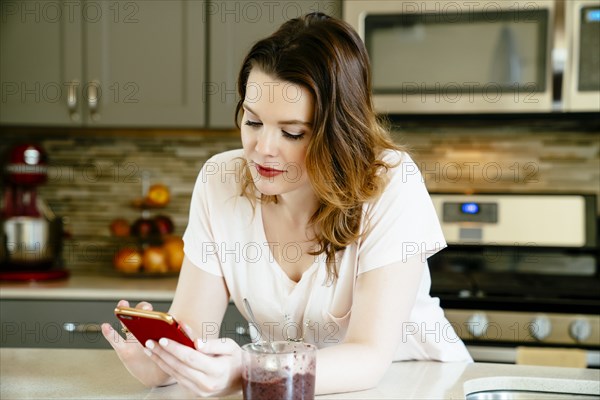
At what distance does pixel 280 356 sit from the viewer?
2.78 ft

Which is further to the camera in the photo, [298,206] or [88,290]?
[88,290]

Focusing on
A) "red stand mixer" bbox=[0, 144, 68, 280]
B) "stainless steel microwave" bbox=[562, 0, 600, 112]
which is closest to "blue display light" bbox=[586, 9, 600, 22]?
"stainless steel microwave" bbox=[562, 0, 600, 112]

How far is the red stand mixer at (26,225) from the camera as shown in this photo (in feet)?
7.86

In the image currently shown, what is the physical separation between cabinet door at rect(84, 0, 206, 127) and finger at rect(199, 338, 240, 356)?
1.59 meters

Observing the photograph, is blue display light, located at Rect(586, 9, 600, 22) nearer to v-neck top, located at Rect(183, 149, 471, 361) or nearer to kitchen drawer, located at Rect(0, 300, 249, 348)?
v-neck top, located at Rect(183, 149, 471, 361)

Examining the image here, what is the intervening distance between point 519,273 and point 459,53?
31.8 inches

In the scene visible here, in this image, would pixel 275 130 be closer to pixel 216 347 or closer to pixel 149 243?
pixel 216 347

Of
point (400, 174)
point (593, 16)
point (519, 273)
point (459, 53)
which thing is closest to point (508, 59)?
point (459, 53)

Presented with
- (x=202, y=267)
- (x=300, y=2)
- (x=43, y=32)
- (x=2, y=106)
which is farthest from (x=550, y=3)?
Answer: (x=2, y=106)

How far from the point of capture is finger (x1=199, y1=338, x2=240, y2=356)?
0.91 meters

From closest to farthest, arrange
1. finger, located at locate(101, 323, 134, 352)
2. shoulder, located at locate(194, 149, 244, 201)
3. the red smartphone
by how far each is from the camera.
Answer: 1. the red smartphone
2. finger, located at locate(101, 323, 134, 352)
3. shoulder, located at locate(194, 149, 244, 201)

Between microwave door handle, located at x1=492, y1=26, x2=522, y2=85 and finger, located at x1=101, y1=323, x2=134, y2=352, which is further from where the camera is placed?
microwave door handle, located at x1=492, y1=26, x2=522, y2=85

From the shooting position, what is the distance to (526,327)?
6.81 feet

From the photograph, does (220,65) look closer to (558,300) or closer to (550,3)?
(550,3)
